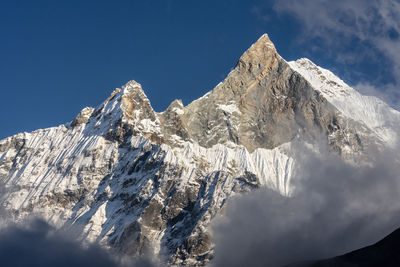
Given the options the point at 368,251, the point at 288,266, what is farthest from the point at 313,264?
the point at 368,251

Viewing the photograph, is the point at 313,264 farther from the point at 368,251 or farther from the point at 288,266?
the point at 368,251

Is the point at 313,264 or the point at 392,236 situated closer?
the point at 392,236

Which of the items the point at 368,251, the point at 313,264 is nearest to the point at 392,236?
the point at 368,251

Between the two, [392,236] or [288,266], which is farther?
[288,266]

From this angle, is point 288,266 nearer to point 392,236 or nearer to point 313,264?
point 313,264

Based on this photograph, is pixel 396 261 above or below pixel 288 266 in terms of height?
below

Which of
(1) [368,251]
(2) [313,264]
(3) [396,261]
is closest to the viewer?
(3) [396,261]

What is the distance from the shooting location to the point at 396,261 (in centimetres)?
16475

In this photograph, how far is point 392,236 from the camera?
573 feet

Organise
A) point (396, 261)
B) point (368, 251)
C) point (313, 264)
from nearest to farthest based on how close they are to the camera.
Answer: point (396, 261) → point (368, 251) → point (313, 264)

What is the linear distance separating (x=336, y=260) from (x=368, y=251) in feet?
36.6

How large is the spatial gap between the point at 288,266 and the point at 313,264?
7.01m

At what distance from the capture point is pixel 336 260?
186m

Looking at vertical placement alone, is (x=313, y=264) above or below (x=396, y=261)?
above
